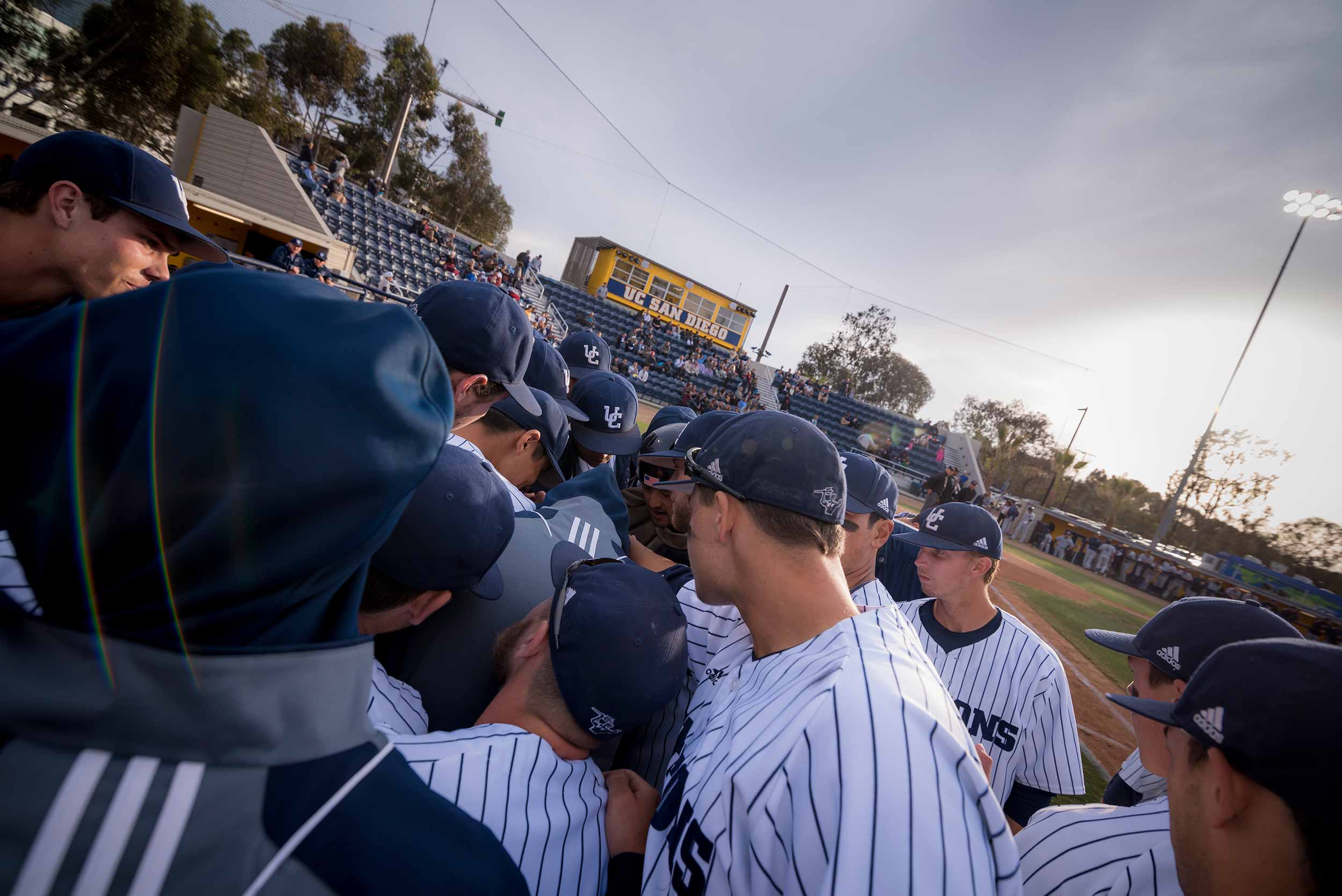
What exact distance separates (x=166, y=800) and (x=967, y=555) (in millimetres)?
3402

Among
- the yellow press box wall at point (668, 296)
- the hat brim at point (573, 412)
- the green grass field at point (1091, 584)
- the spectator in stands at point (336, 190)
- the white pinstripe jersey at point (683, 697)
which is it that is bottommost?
the green grass field at point (1091, 584)

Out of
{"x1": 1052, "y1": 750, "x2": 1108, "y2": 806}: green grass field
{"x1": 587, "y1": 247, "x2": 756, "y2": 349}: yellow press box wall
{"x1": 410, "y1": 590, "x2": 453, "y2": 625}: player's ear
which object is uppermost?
{"x1": 587, "y1": 247, "x2": 756, "y2": 349}: yellow press box wall

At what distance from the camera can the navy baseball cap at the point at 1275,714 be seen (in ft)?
3.34

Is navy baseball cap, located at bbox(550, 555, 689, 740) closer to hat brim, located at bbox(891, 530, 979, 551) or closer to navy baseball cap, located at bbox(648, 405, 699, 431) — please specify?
hat brim, located at bbox(891, 530, 979, 551)

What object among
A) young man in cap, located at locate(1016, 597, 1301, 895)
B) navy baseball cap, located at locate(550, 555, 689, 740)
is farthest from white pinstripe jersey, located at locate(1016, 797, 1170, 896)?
navy baseball cap, located at locate(550, 555, 689, 740)

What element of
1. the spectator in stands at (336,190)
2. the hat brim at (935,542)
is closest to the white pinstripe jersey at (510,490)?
the hat brim at (935,542)

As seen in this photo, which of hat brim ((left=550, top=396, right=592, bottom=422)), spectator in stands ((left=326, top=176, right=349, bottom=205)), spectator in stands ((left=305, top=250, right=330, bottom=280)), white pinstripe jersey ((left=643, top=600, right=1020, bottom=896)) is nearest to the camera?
white pinstripe jersey ((left=643, top=600, right=1020, bottom=896))

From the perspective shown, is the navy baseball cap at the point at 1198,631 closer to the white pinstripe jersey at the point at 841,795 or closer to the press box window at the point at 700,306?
the white pinstripe jersey at the point at 841,795

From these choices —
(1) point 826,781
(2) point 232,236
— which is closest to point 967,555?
(1) point 826,781

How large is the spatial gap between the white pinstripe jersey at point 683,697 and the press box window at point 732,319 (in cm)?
3997

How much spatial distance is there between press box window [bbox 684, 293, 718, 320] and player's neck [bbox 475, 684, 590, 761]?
3923 cm

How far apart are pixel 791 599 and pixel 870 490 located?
1775 millimetres

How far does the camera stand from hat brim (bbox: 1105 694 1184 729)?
1.30 metres

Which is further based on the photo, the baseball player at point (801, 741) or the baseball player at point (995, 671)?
the baseball player at point (995, 671)
